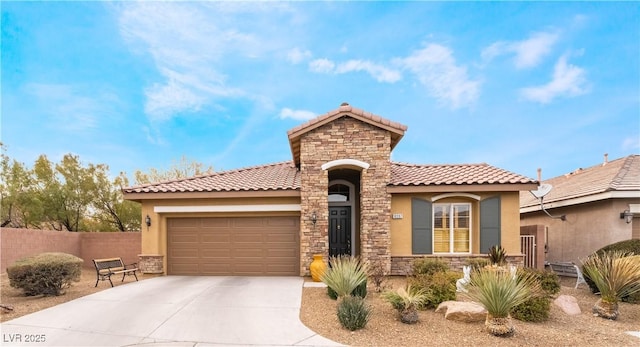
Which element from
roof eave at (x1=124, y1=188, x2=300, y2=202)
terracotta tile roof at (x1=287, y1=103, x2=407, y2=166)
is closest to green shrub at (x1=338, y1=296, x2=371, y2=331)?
roof eave at (x1=124, y1=188, x2=300, y2=202)

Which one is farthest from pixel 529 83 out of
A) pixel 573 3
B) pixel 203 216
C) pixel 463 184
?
pixel 203 216

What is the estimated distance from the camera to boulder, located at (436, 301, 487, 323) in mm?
6500

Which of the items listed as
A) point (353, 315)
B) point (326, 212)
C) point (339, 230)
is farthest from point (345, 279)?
point (339, 230)

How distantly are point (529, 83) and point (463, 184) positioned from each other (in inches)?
341

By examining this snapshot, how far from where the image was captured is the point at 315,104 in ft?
68.5

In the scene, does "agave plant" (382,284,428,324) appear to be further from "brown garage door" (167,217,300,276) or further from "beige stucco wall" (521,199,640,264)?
"beige stucco wall" (521,199,640,264)

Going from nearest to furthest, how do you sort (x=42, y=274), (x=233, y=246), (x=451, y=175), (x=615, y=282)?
(x=615, y=282) < (x=42, y=274) < (x=233, y=246) < (x=451, y=175)

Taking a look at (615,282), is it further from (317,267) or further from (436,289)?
(317,267)

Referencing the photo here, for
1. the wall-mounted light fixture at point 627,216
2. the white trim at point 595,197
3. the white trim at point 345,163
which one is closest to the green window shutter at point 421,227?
the white trim at point 345,163

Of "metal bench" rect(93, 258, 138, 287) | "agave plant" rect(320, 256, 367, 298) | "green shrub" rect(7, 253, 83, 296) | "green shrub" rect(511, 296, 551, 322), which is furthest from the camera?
"metal bench" rect(93, 258, 138, 287)

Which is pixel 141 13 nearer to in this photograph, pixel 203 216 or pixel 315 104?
pixel 203 216

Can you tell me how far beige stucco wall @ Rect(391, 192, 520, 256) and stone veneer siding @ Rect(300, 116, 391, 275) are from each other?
1.46ft

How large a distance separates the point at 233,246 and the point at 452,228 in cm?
788

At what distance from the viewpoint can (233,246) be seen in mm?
12023
